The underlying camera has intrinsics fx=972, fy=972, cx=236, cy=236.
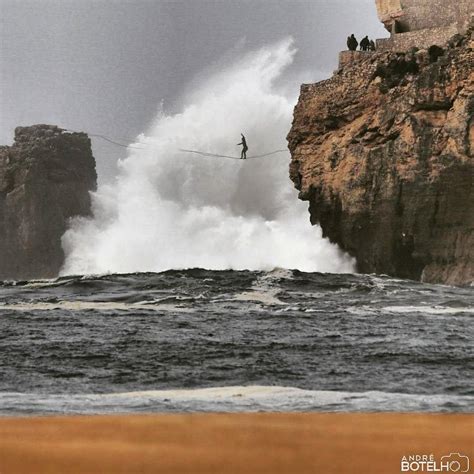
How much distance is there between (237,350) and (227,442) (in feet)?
21.0

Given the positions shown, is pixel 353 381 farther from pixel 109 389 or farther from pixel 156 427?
pixel 156 427

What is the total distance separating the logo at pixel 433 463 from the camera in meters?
4.84

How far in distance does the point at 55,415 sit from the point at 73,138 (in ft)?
180

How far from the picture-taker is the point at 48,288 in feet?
80.9

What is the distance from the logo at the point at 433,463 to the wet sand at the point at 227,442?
0.21 ft

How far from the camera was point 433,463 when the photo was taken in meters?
4.95

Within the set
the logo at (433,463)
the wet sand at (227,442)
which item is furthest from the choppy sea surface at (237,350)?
the logo at (433,463)

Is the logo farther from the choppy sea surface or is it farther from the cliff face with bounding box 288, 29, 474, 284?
the cliff face with bounding box 288, 29, 474, 284

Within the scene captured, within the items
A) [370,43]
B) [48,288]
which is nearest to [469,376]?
[48,288]

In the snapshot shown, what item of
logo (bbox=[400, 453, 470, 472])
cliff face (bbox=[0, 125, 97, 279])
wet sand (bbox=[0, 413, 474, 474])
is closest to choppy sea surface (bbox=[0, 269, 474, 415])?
wet sand (bbox=[0, 413, 474, 474])

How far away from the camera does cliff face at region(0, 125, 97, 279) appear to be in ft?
182

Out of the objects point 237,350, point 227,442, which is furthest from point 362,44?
point 227,442

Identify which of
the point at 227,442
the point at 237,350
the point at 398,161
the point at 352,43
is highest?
the point at 352,43

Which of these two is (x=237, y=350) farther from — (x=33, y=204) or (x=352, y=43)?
(x=33, y=204)
